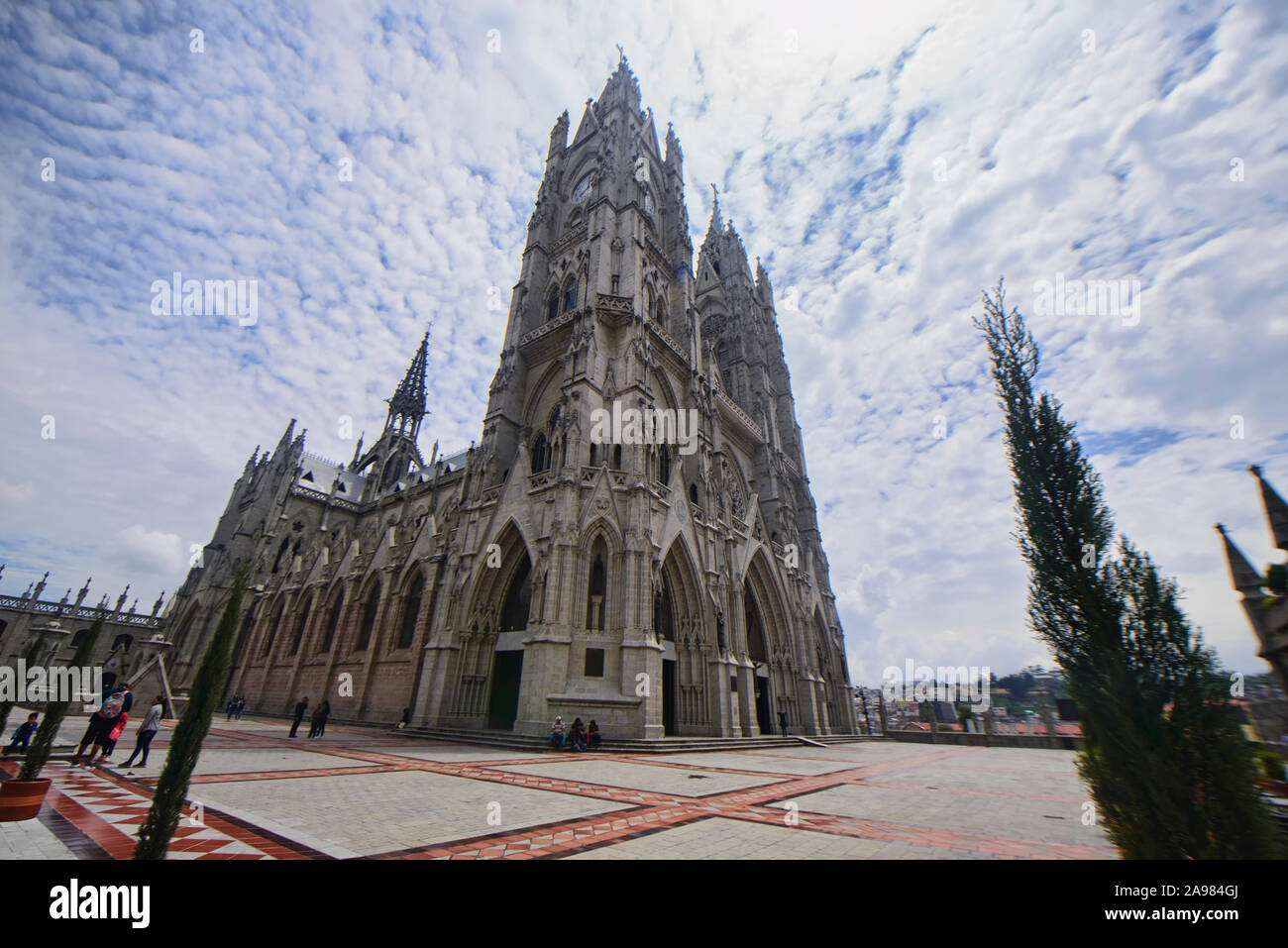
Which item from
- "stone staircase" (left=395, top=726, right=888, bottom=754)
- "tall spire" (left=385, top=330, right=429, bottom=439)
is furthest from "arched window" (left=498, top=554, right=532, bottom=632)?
"tall spire" (left=385, top=330, right=429, bottom=439)

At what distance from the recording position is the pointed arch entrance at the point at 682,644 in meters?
18.1

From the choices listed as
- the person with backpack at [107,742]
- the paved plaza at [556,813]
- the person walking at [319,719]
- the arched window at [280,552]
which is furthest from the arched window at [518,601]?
the arched window at [280,552]

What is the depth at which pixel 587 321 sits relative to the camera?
21500 millimetres

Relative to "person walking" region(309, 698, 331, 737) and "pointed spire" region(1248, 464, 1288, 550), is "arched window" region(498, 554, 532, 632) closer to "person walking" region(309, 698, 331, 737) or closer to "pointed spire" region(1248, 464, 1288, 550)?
"person walking" region(309, 698, 331, 737)

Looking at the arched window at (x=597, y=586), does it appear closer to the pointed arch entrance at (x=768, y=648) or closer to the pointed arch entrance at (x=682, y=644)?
the pointed arch entrance at (x=682, y=644)

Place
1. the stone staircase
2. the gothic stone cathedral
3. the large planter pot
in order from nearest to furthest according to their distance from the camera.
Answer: the large planter pot, the stone staircase, the gothic stone cathedral

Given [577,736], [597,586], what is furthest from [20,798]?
[597,586]

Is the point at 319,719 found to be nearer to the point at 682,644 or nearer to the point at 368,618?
the point at 368,618

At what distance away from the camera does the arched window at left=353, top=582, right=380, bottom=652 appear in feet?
85.6

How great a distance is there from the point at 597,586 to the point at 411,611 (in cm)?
1237

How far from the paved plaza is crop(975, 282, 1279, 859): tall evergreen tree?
0.89 metres

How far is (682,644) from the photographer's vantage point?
1888 cm
